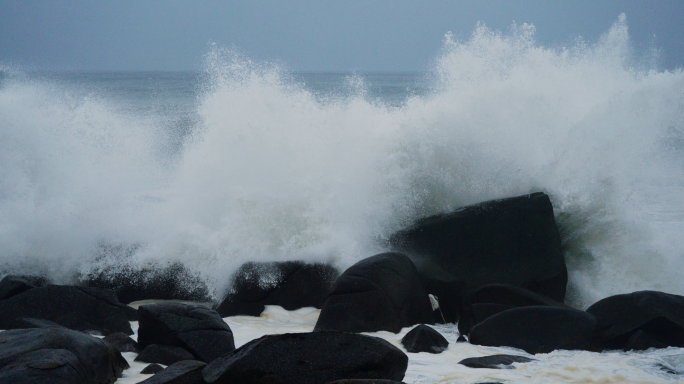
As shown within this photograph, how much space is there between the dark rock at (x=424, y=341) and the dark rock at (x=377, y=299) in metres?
0.44

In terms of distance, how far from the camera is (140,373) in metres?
3.70

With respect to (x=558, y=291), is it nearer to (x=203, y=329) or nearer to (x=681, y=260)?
(x=681, y=260)

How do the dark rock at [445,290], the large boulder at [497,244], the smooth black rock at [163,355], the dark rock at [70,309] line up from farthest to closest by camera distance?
the large boulder at [497,244] < the dark rock at [445,290] < the dark rock at [70,309] < the smooth black rock at [163,355]

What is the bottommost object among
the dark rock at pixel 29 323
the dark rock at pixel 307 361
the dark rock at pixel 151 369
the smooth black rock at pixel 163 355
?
the dark rock at pixel 151 369

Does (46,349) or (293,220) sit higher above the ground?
(293,220)

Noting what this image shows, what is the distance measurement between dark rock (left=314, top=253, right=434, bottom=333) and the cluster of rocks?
0.03 ft

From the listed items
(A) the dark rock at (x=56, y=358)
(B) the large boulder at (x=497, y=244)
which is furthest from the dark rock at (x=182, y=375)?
(B) the large boulder at (x=497, y=244)

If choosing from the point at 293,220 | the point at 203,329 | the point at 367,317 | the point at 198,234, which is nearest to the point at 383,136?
the point at 293,220

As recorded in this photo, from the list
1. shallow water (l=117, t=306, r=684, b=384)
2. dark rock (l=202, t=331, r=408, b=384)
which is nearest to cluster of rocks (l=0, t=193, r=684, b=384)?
dark rock (l=202, t=331, r=408, b=384)

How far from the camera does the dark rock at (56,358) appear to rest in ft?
9.84

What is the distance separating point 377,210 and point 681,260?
3566mm

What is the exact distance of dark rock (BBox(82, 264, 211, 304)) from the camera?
20.2ft

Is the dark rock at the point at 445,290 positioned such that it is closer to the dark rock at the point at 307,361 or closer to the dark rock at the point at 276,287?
the dark rock at the point at 276,287

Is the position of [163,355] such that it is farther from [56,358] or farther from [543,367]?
[543,367]
